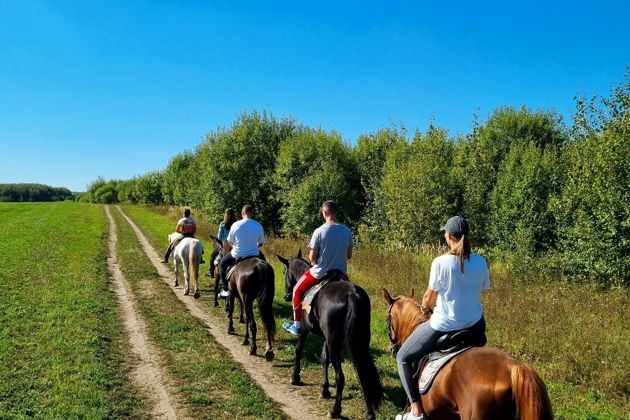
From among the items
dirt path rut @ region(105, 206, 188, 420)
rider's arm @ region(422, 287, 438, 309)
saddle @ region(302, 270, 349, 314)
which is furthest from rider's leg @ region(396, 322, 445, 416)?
dirt path rut @ region(105, 206, 188, 420)

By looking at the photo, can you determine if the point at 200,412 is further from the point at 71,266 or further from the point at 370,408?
the point at 71,266

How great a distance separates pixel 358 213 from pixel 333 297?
70.7 feet

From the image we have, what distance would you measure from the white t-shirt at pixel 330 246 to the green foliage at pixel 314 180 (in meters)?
18.4

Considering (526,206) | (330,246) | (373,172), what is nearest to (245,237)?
(330,246)

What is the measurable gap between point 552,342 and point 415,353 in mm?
5338

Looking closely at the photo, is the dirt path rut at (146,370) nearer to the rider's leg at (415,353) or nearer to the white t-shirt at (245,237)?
the white t-shirt at (245,237)

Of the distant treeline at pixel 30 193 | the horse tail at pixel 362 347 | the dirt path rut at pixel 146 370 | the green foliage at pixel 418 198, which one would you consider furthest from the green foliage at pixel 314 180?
the distant treeline at pixel 30 193

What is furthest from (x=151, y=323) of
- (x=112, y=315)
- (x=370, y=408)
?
(x=370, y=408)

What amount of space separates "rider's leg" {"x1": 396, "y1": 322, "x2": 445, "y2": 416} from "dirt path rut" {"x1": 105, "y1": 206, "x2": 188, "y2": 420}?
11.8ft

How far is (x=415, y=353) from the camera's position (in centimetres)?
493

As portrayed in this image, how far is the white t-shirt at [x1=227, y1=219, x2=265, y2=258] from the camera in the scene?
1087cm

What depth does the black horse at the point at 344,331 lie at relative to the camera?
6.35m

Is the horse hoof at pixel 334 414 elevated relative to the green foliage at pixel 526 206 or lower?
lower

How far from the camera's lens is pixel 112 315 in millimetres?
12016
